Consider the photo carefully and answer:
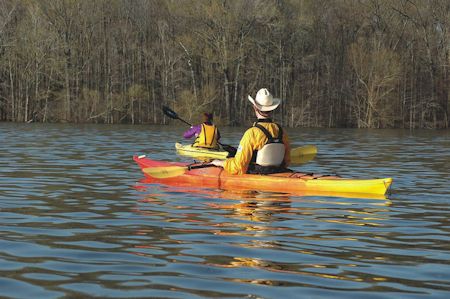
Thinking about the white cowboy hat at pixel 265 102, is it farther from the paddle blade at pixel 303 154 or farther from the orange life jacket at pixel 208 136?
the orange life jacket at pixel 208 136

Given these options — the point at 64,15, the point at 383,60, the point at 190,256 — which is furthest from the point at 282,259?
the point at 64,15

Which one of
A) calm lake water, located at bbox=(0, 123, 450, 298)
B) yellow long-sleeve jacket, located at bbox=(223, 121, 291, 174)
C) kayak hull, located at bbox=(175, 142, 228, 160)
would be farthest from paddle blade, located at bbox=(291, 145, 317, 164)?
yellow long-sleeve jacket, located at bbox=(223, 121, 291, 174)

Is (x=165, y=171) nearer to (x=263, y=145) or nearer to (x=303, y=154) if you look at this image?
(x=263, y=145)

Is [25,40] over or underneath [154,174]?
over

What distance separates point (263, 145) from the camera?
447 inches

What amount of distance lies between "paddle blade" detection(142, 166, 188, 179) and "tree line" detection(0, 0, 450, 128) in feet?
124

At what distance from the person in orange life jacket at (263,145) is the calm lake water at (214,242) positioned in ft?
1.89

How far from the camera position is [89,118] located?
5209cm

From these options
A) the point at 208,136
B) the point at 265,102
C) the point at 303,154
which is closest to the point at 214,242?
the point at 265,102

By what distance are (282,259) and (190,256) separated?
2.68 feet

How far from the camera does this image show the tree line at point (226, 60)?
52.0 meters

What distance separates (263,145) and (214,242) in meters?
4.35

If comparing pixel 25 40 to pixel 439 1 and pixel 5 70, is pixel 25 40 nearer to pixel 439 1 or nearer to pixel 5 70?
pixel 5 70

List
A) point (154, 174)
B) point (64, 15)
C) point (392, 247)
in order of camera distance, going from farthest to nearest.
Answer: point (64, 15)
point (154, 174)
point (392, 247)
